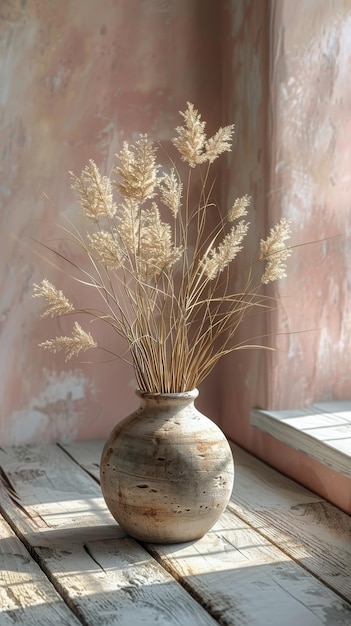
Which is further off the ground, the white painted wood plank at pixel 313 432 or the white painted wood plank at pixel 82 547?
the white painted wood plank at pixel 313 432

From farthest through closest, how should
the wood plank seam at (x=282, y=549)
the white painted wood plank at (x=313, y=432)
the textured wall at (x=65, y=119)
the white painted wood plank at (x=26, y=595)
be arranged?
the textured wall at (x=65, y=119) → the white painted wood plank at (x=313, y=432) → the wood plank seam at (x=282, y=549) → the white painted wood plank at (x=26, y=595)

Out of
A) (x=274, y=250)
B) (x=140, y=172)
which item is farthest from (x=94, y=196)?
(x=274, y=250)

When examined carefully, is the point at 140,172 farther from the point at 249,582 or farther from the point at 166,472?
the point at 249,582

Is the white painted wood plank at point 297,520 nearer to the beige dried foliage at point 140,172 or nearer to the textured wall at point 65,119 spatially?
the textured wall at point 65,119

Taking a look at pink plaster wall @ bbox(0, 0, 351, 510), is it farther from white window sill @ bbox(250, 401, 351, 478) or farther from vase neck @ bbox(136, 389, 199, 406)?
vase neck @ bbox(136, 389, 199, 406)

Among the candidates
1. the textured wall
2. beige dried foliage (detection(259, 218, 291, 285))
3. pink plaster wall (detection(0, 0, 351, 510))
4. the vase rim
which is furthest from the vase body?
the textured wall

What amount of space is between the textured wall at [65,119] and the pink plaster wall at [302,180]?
295 mm

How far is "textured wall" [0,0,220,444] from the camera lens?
3309 mm

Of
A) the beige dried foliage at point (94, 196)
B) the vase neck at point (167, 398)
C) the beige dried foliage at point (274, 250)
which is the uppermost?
the beige dried foliage at point (94, 196)

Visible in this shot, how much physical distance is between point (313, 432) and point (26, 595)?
1.10 m

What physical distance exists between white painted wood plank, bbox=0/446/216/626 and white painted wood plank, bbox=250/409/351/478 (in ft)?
2.02

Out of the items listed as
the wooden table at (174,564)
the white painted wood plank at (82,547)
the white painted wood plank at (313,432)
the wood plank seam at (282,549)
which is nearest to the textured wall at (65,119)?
the white painted wood plank at (82,547)

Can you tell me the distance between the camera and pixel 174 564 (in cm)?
235

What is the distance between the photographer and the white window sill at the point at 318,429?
2766 millimetres
